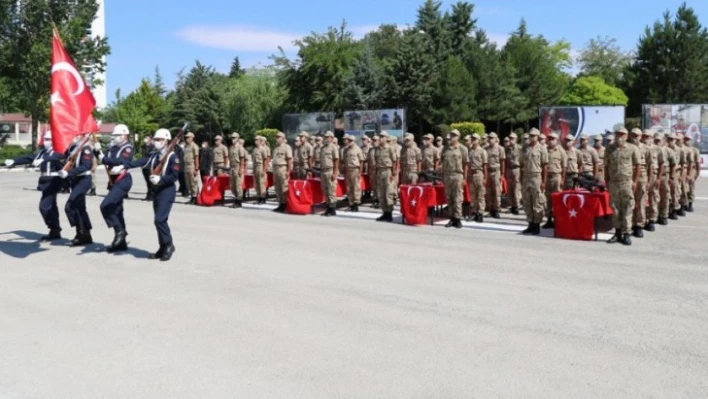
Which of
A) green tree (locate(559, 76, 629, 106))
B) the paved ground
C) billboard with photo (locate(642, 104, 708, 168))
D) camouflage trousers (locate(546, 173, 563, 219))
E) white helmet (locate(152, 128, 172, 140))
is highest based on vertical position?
green tree (locate(559, 76, 629, 106))

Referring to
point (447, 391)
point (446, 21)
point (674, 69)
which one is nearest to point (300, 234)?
point (447, 391)

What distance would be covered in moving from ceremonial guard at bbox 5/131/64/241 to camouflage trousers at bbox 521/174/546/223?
8212 millimetres

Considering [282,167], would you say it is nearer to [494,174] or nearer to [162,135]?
[494,174]

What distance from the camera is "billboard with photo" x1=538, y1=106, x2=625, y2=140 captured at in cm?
2892

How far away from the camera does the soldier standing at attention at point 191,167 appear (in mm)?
20000

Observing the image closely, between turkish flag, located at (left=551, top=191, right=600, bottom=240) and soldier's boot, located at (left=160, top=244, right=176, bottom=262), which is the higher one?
turkish flag, located at (left=551, top=191, right=600, bottom=240)

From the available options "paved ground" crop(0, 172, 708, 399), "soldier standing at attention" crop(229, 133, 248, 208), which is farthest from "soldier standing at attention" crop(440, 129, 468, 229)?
"soldier standing at attention" crop(229, 133, 248, 208)

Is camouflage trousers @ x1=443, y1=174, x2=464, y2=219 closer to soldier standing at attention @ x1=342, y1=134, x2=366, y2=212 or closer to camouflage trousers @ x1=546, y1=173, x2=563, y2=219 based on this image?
camouflage trousers @ x1=546, y1=173, x2=563, y2=219

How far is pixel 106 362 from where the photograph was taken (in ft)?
19.1

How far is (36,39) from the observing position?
148 feet

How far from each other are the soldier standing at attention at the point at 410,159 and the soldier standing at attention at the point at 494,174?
175 centimetres

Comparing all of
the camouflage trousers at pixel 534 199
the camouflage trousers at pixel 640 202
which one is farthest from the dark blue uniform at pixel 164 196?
the camouflage trousers at pixel 640 202

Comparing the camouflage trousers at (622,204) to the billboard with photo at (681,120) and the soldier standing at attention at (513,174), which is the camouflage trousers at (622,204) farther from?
the billboard with photo at (681,120)

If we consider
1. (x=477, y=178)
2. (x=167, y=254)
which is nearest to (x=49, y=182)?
(x=167, y=254)
